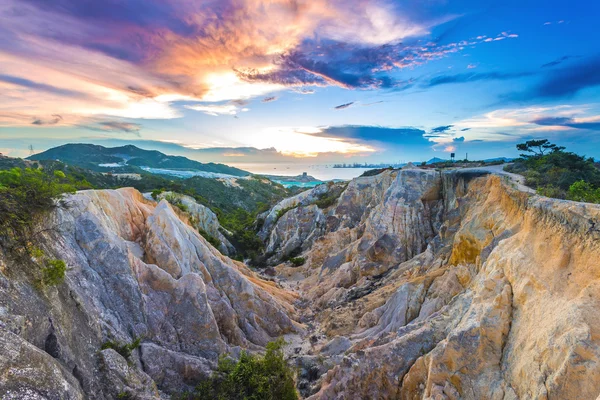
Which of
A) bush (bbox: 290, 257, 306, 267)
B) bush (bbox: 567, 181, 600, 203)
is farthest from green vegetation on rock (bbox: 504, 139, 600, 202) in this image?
bush (bbox: 290, 257, 306, 267)

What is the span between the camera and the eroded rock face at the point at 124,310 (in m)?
8.45

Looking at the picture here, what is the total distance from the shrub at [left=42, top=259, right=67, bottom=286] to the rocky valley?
0.37 meters

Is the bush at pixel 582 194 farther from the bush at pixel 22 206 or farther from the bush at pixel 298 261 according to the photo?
the bush at pixel 298 261

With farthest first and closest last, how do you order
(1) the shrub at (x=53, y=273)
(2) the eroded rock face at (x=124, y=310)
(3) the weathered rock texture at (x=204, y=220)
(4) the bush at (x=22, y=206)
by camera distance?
(3) the weathered rock texture at (x=204, y=220) < (1) the shrub at (x=53, y=273) < (4) the bush at (x=22, y=206) < (2) the eroded rock face at (x=124, y=310)

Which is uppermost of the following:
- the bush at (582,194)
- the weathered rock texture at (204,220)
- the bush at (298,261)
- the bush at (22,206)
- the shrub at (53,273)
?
the bush at (582,194)

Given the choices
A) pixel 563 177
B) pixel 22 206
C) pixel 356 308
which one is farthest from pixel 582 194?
pixel 22 206

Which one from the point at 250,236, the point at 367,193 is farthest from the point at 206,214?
the point at 367,193

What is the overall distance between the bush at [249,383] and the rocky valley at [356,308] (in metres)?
0.85

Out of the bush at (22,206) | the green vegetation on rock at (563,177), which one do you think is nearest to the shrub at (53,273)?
the bush at (22,206)

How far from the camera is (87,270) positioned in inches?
537

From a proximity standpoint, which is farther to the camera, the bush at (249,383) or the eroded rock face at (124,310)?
the bush at (249,383)

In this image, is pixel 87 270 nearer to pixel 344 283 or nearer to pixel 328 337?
pixel 328 337

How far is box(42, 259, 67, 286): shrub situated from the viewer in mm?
10209

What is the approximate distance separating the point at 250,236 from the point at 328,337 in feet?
108
